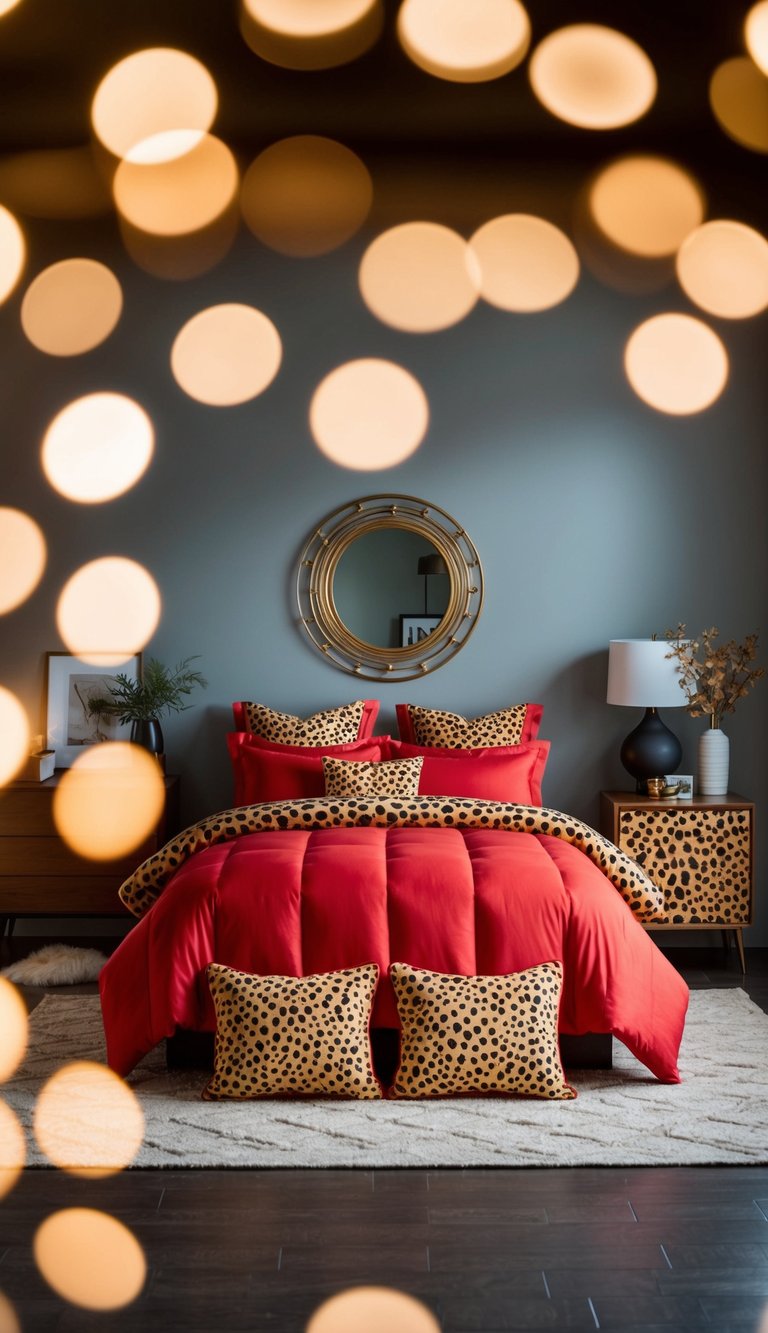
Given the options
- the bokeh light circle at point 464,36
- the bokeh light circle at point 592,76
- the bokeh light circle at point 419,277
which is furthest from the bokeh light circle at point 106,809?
the bokeh light circle at point 592,76

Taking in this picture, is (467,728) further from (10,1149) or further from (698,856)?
(10,1149)

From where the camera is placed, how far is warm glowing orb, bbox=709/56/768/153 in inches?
178

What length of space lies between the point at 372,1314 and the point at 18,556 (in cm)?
400

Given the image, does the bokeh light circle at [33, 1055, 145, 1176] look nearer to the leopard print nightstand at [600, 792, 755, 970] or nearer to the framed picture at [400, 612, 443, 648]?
the leopard print nightstand at [600, 792, 755, 970]

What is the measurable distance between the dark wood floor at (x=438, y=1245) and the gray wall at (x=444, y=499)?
2752mm

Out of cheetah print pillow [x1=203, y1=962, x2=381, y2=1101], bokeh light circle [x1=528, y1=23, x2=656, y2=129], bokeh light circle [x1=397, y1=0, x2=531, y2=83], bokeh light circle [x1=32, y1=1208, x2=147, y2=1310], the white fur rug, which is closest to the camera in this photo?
bokeh light circle [x1=32, y1=1208, x2=147, y2=1310]

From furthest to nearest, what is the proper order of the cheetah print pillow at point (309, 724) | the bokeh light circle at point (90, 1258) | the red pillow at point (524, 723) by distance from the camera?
the red pillow at point (524, 723), the cheetah print pillow at point (309, 724), the bokeh light circle at point (90, 1258)

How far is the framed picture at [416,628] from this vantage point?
5.59 meters

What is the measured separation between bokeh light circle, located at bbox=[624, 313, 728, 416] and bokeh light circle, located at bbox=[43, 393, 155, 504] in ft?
7.58

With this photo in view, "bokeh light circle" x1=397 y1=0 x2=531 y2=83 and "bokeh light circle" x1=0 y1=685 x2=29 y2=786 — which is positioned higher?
"bokeh light circle" x1=397 y1=0 x2=531 y2=83

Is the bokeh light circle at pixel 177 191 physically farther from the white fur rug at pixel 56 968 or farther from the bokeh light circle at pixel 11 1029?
the bokeh light circle at pixel 11 1029

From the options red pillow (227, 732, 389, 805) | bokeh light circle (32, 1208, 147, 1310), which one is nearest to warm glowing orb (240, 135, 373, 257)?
red pillow (227, 732, 389, 805)

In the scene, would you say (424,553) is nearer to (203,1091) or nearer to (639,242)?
(639,242)

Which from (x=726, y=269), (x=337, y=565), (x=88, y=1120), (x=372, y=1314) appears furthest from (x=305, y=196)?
(x=372, y=1314)
